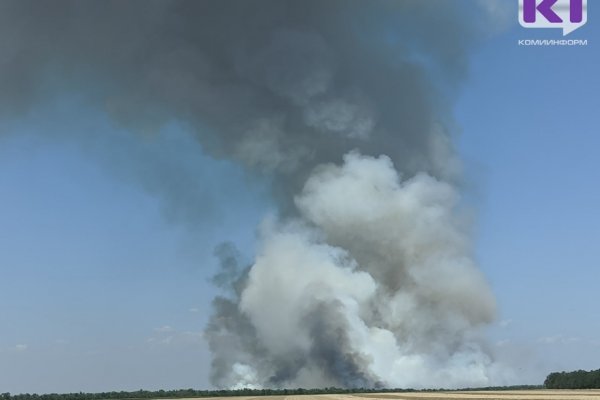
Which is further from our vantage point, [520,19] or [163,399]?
[163,399]

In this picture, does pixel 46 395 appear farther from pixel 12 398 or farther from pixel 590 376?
pixel 590 376

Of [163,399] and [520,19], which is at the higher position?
[520,19]

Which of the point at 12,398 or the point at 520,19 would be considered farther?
the point at 12,398

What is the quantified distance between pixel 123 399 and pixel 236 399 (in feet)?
126

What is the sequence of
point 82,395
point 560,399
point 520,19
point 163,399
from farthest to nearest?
point 82,395 < point 163,399 < point 520,19 < point 560,399

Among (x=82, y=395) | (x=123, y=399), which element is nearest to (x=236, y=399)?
(x=123, y=399)

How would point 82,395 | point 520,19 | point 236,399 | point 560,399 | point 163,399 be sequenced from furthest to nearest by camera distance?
point 82,395
point 163,399
point 236,399
point 520,19
point 560,399

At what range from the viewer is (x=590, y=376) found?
607ft

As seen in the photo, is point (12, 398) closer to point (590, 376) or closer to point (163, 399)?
point (163, 399)

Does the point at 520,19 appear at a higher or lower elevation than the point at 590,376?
higher

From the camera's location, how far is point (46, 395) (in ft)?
598

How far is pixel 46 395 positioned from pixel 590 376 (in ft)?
462

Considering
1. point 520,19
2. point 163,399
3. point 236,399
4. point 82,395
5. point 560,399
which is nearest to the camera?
point 560,399

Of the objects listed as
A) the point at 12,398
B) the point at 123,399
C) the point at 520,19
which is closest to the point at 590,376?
the point at 520,19
